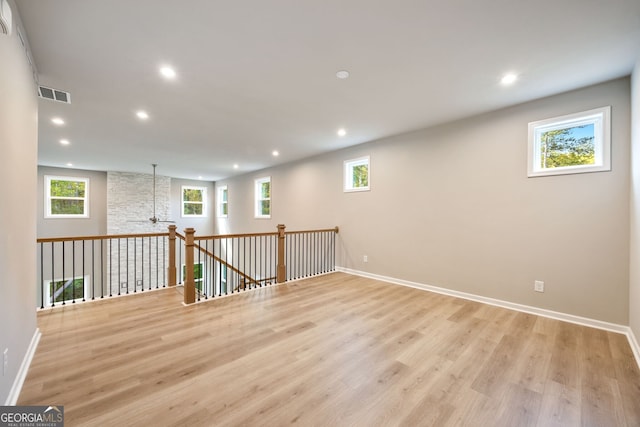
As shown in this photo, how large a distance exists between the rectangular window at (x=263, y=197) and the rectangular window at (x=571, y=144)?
6298 millimetres

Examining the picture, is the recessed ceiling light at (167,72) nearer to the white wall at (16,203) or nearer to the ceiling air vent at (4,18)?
the white wall at (16,203)

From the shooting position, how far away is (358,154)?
533 centimetres

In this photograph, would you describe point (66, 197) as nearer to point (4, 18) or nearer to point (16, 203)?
point (16, 203)

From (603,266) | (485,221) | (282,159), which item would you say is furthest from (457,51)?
(282,159)

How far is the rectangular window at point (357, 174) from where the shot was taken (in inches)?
206

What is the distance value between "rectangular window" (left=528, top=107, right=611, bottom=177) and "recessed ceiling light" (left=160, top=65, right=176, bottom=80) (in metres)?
4.29

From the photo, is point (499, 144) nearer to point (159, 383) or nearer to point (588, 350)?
point (588, 350)

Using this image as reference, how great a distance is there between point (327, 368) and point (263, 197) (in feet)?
22.0

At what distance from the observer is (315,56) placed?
2.41m

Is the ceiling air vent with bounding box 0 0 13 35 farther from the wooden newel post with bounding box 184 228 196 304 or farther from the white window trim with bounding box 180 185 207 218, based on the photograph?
the white window trim with bounding box 180 185 207 218

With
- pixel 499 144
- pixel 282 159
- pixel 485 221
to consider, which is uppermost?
pixel 282 159

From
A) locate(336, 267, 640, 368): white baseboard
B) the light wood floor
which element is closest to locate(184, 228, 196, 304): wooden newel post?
the light wood floor

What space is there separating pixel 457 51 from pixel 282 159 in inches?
195

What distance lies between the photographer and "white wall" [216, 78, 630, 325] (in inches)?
111
